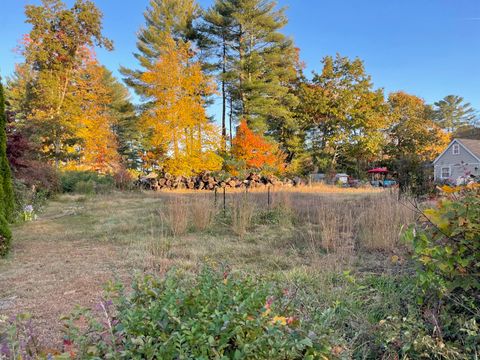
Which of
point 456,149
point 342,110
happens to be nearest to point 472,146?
point 456,149

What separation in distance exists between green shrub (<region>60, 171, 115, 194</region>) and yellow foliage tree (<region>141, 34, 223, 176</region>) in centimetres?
269

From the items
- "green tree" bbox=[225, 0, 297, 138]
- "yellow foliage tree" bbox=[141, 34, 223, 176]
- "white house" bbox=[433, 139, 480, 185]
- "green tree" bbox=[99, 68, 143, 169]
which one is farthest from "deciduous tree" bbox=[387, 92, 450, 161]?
"green tree" bbox=[99, 68, 143, 169]

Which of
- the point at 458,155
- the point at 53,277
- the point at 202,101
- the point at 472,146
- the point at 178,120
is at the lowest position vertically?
the point at 53,277

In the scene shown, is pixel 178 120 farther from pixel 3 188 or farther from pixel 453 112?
pixel 453 112

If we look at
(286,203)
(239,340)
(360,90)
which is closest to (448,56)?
(286,203)

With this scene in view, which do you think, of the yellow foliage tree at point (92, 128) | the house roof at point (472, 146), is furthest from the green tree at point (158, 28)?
the house roof at point (472, 146)

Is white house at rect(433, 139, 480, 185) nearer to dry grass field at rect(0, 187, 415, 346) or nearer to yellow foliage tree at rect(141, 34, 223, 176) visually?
yellow foliage tree at rect(141, 34, 223, 176)

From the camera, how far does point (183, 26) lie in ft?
62.1

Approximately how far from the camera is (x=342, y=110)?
21266mm

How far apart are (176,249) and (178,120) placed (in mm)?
10843

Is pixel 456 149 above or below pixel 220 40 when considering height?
below

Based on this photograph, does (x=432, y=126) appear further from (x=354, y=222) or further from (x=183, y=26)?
(x=354, y=222)

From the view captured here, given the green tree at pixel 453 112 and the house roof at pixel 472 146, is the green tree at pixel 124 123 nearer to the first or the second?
the house roof at pixel 472 146

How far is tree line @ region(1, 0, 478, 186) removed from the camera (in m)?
13.9
